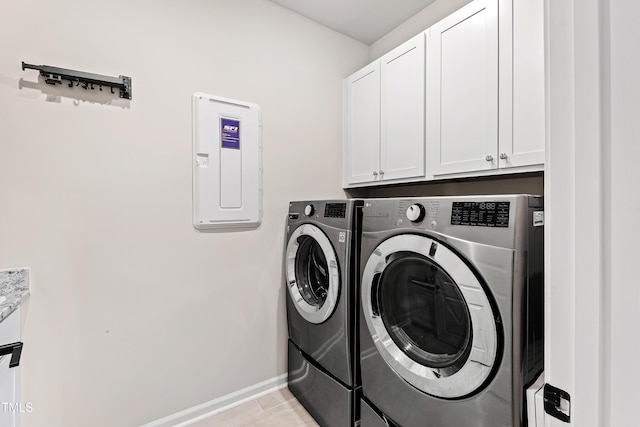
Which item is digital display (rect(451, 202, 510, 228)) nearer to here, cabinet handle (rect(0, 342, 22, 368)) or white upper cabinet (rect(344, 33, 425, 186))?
white upper cabinet (rect(344, 33, 425, 186))

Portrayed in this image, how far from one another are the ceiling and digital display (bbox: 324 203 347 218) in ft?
4.77

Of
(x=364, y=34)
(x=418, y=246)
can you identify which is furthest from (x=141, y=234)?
(x=364, y=34)

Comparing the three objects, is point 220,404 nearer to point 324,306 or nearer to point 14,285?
point 324,306

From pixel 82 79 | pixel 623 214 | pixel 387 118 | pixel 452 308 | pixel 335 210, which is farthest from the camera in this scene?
pixel 387 118

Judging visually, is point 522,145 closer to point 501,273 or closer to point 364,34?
point 501,273

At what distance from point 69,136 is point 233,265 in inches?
43.3

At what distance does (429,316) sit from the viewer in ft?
4.17

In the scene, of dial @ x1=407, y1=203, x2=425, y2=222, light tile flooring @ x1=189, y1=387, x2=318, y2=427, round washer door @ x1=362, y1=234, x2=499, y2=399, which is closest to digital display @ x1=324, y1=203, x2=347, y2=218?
round washer door @ x1=362, y1=234, x2=499, y2=399

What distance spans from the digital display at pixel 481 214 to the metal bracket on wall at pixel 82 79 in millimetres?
1735

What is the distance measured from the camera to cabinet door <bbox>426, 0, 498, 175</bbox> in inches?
57.3

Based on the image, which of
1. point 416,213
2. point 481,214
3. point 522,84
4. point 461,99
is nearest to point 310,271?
point 416,213

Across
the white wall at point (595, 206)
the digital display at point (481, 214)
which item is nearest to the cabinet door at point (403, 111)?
the digital display at point (481, 214)

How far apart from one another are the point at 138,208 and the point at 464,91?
1900 mm

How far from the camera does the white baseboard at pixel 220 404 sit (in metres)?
1.72
